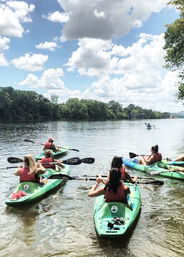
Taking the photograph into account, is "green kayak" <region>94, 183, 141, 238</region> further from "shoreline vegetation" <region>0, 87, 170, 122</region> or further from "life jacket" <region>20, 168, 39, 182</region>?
"shoreline vegetation" <region>0, 87, 170, 122</region>

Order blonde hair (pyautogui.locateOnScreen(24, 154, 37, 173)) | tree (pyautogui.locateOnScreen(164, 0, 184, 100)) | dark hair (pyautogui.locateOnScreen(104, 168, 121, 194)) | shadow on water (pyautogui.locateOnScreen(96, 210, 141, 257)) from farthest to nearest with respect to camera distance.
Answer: tree (pyautogui.locateOnScreen(164, 0, 184, 100)) → blonde hair (pyautogui.locateOnScreen(24, 154, 37, 173)) → dark hair (pyautogui.locateOnScreen(104, 168, 121, 194)) → shadow on water (pyautogui.locateOnScreen(96, 210, 141, 257))

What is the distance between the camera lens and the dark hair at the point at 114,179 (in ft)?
18.0

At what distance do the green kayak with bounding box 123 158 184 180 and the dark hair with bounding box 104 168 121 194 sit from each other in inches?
171

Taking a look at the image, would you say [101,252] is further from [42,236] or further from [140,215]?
[140,215]

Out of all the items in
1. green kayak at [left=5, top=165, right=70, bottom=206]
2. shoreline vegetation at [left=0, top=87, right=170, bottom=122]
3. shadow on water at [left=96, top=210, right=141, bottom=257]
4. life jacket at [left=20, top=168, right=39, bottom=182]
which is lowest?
shadow on water at [left=96, top=210, right=141, bottom=257]

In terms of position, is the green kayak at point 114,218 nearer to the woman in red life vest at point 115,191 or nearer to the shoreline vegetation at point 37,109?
the woman in red life vest at point 115,191

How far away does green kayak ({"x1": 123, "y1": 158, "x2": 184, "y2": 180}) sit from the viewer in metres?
10.5

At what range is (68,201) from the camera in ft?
27.2

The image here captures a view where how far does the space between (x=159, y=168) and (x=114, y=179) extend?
6.67m

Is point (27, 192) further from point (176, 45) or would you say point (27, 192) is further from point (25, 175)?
point (176, 45)

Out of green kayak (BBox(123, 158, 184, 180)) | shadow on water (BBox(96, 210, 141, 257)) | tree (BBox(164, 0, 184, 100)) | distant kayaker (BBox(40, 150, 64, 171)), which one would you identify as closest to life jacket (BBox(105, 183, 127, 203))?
shadow on water (BBox(96, 210, 141, 257))

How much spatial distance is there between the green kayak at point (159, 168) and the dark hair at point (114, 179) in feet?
14.2

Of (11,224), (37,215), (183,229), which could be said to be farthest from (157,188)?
(11,224)

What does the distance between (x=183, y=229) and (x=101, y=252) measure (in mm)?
2513
